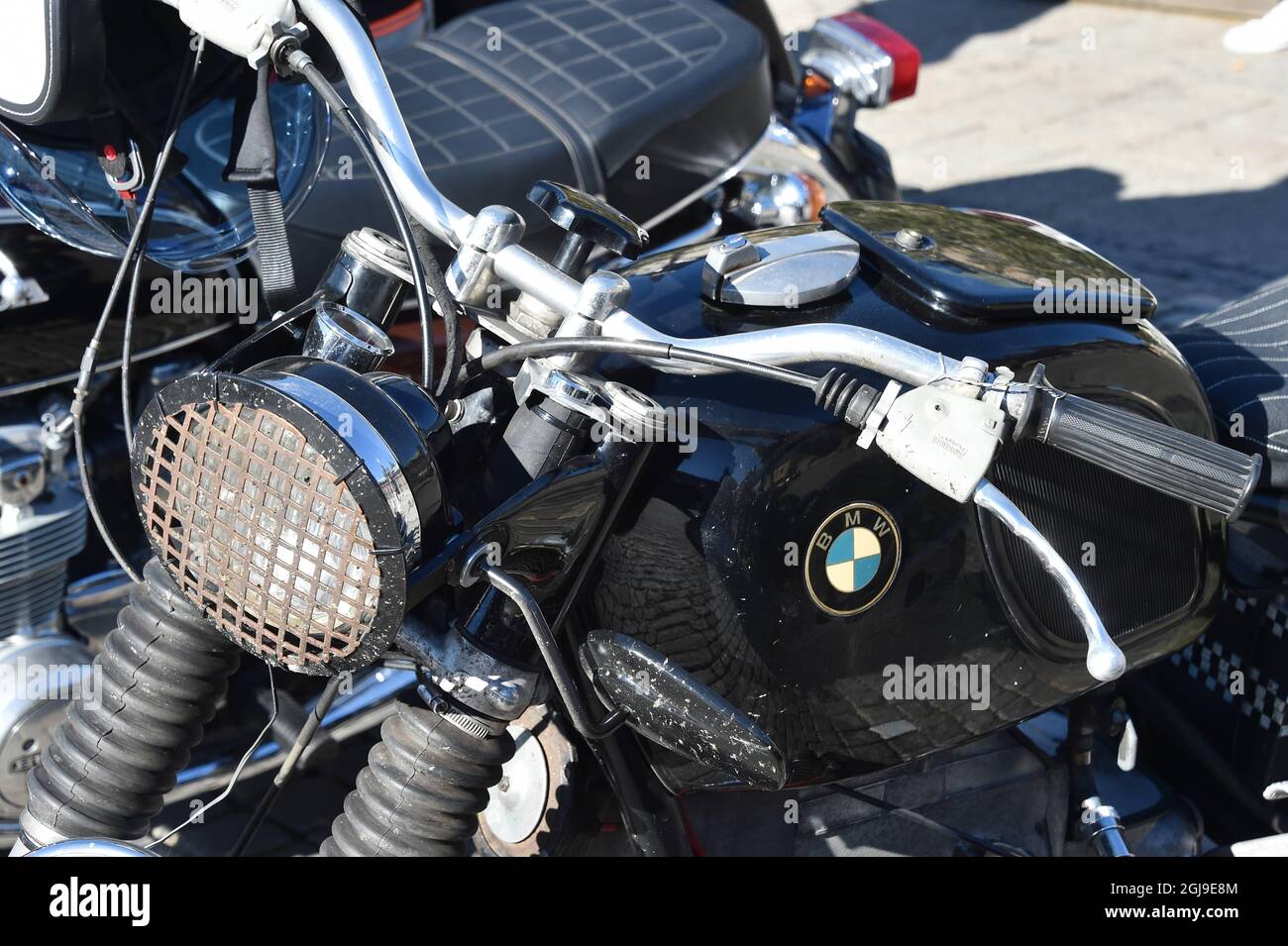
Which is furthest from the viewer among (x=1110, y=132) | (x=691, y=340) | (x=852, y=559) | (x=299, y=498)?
(x=1110, y=132)

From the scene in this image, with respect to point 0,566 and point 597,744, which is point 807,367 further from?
point 0,566

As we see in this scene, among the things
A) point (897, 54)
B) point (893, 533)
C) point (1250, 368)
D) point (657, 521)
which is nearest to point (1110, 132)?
point (897, 54)

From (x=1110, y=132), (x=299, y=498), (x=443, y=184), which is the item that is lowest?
(x=1110, y=132)

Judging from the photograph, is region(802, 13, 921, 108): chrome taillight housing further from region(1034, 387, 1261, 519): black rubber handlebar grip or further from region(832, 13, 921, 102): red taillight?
region(1034, 387, 1261, 519): black rubber handlebar grip

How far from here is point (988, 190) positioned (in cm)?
580

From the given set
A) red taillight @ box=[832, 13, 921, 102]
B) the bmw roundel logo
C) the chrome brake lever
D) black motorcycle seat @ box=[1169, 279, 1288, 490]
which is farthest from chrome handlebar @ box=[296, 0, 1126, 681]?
red taillight @ box=[832, 13, 921, 102]

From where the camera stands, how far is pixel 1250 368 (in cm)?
209

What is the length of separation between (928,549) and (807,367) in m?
0.28

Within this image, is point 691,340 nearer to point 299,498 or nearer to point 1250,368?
A: point 299,498

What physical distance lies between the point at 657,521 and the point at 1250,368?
3.80 ft

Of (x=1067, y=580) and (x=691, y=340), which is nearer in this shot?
(x=1067, y=580)

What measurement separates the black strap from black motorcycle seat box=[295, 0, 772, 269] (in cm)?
87

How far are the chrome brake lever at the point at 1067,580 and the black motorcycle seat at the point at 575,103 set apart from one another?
1.47 m

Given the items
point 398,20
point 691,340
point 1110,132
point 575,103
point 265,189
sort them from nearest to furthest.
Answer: point 691,340
point 265,189
point 575,103
point 398,20
point 1110,132
